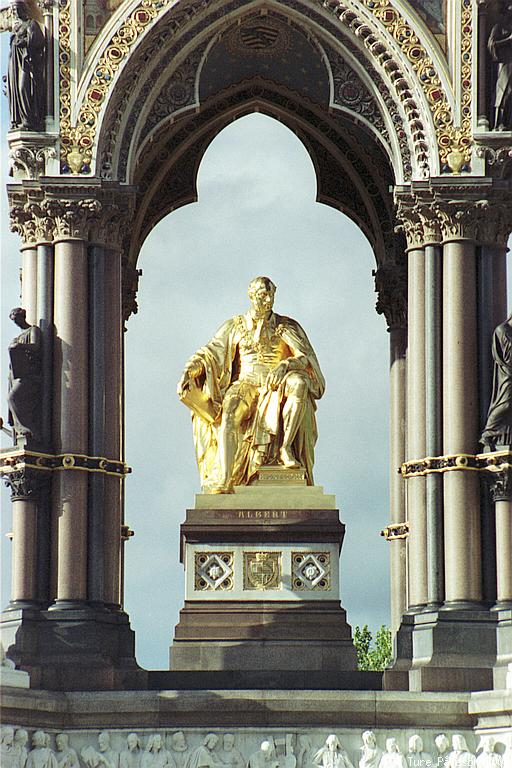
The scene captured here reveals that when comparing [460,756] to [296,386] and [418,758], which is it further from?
[296,386]

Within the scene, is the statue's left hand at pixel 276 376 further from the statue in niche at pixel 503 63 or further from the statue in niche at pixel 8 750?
the statue in niche at pixel 8 750

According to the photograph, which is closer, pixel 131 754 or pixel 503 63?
pixel 131 754

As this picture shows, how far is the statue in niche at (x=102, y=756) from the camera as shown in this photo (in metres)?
31.0

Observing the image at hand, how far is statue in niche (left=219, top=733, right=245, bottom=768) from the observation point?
31141 mm

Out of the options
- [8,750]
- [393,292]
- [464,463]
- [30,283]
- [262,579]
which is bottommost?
[8,750]

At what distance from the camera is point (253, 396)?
35.0 metres

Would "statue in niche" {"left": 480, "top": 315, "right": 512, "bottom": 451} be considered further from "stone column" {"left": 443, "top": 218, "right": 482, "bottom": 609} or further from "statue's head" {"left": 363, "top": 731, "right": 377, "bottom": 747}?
"statue's head" {"left": 363, "top": 731, "right": 377, "bottom": 747}

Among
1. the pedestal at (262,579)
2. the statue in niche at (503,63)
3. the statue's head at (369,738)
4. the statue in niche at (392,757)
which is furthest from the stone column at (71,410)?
the statue in niche at (503,63)

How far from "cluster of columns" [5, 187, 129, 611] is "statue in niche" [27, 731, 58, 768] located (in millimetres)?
1862

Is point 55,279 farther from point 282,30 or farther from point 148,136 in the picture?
point 282,30

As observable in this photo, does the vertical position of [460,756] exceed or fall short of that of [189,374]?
it falls short

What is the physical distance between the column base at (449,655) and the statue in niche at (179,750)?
2.68m

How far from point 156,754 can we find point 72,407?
182 inches

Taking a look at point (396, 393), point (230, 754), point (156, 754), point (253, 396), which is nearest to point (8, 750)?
point (156, 754)
